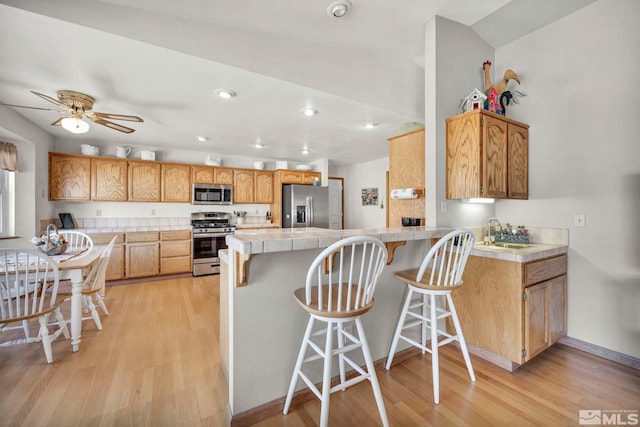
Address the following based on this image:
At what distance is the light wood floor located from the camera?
4.77 feet

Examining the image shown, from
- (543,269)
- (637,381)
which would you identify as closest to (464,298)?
(543,269)

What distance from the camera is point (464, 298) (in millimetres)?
2145

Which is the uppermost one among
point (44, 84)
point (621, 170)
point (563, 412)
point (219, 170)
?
point (44, 84)

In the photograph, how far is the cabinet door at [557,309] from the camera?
2092 millimetres

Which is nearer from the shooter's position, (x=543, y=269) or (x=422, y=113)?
(x=543, y=269)

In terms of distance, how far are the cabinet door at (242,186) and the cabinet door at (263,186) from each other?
4.9 inches

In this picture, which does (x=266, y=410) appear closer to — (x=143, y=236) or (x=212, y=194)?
(x=143, y=236)

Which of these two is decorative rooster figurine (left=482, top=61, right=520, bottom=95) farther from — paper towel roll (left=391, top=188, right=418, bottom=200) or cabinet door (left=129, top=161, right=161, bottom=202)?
cabinet door (left=129, top=161, right=161, bottom=202)

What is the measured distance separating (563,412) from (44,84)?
15.1 feet

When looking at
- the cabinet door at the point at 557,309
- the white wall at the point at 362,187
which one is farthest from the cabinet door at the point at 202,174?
the cabinet door at the point at 557,309

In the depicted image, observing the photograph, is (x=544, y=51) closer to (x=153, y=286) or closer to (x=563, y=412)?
(x=563, y=412)

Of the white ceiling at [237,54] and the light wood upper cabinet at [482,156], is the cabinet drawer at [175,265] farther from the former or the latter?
the light wood upper cabinet at [482,156]

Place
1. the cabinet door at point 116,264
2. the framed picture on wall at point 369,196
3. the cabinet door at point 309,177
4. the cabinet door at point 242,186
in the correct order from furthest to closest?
the framed picture on wall at point 369,196, the cabinet door at point 309,177, the cabinet door at point 242,186, the cabinet door at point 116,264

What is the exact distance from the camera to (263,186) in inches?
218
